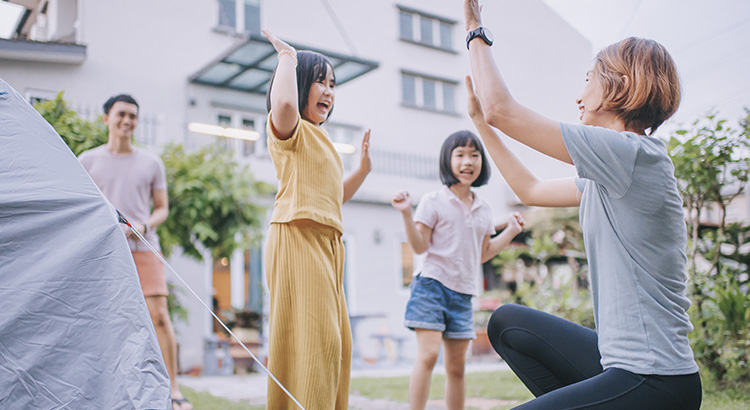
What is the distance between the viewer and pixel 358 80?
8625 millimetres

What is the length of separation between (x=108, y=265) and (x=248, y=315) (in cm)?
547

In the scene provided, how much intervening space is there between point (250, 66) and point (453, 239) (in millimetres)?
5445

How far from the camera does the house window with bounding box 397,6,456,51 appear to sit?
7.30 meters

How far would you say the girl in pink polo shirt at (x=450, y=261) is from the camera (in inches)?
87.1

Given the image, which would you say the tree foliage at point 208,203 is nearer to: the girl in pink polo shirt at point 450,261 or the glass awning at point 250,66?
the glass awning at point 250,66

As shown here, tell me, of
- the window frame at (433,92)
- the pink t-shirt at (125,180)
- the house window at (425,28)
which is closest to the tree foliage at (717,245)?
the pink t-shirt at (125,180)

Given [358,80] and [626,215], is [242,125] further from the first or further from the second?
[626,215]

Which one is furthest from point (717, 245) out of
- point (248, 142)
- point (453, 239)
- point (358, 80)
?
point (358, 80)

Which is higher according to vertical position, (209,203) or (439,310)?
(209,203)

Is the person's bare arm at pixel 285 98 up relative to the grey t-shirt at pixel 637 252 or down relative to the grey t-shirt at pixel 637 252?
up

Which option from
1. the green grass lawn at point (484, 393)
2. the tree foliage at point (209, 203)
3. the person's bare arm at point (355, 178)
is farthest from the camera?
the tree foliage at point (209, 203)

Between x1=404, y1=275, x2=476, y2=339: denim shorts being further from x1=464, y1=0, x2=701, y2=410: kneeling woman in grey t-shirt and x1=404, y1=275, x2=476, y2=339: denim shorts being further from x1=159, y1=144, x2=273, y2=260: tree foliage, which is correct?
x1=159, y1=144, x2=273, y2=260: tree foliage

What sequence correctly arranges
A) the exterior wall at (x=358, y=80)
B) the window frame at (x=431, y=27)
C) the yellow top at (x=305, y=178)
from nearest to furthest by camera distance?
the yellow top at (x=305, y=178) → the exterior wall at (x=358, y=80) → the window frame at (x=431, y=27)

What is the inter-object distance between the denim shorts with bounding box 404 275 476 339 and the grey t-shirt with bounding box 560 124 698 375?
3.27ft
